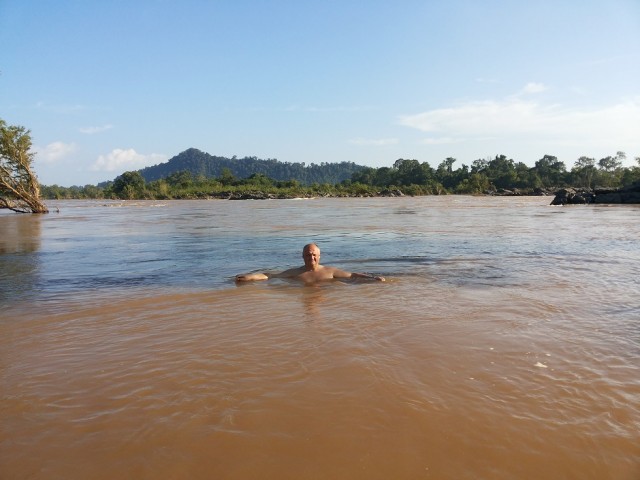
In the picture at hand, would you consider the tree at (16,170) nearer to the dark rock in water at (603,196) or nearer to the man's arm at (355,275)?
the man's arm at (355,275)

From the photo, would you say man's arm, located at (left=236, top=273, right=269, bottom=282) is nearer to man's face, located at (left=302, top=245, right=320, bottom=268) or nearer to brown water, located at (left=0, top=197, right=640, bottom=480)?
brown water, located at (left=0, top=197, right=640, bottom=480)

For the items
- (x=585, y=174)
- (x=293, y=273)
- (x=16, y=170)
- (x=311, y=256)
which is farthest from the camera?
(x=585, y=174)

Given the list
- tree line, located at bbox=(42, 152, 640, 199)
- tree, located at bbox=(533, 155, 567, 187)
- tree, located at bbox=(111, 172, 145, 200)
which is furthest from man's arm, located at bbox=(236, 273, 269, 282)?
tree, located at bbox=(533, 155, 567, 187)

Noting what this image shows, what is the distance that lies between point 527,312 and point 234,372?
317 cm

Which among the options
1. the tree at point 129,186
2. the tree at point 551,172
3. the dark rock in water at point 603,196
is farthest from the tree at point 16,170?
the tree at point 551,172

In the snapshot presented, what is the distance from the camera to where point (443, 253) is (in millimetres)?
9727

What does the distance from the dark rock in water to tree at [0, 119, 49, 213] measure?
39433mm

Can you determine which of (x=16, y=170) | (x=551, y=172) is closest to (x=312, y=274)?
(x=16, y=170)

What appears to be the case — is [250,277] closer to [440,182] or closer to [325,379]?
[325,379]

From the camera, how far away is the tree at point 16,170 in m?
28.9

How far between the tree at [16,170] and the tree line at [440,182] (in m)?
41.5

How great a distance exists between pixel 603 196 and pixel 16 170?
43.0 metres

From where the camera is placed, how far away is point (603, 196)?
34375mm

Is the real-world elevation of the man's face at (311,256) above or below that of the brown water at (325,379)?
above
